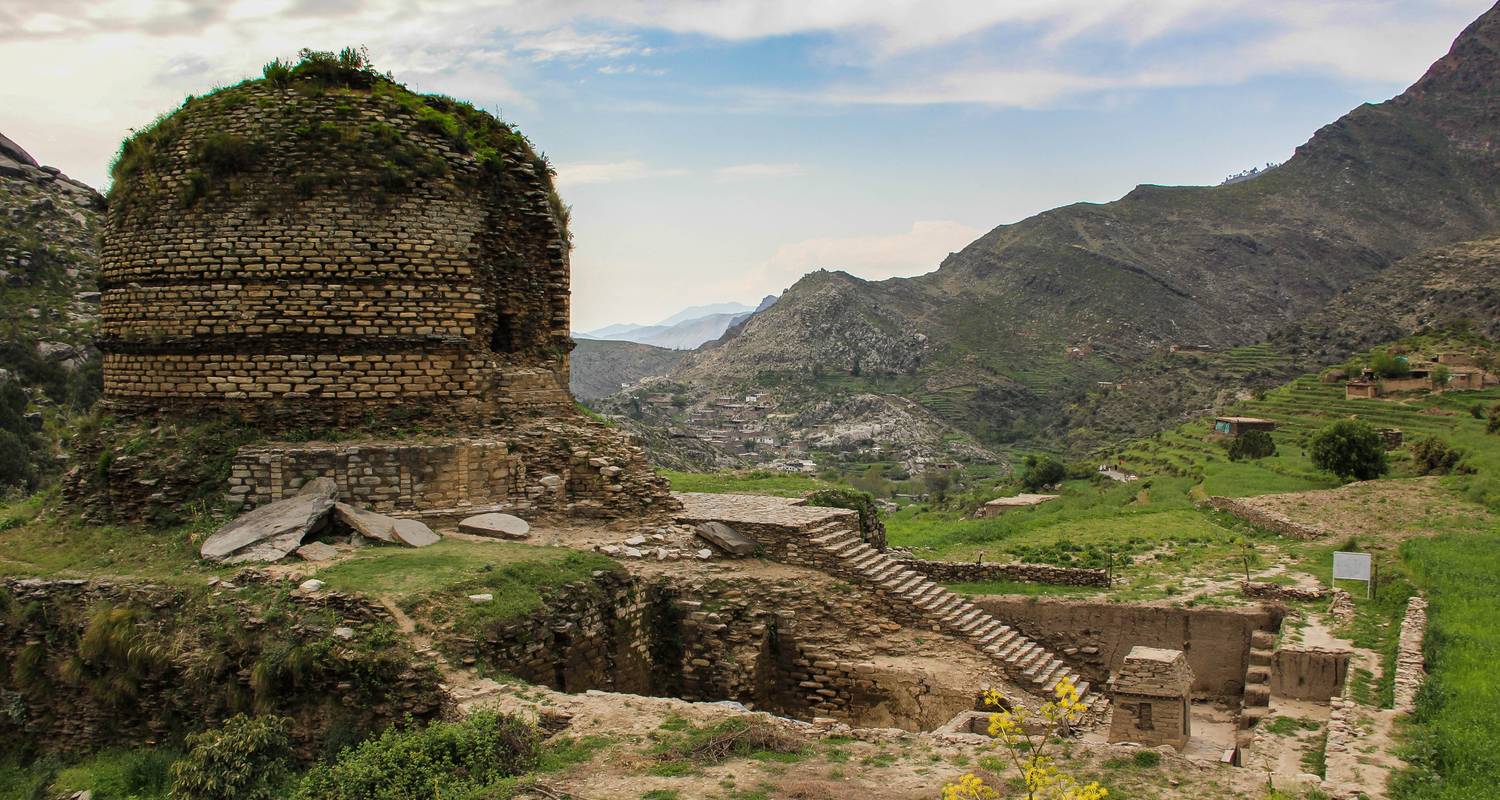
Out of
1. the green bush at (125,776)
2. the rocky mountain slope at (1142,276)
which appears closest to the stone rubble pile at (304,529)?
the green bush at (125,776)

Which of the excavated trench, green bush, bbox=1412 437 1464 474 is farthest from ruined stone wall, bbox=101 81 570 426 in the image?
green bush, bbox=1412 437 1464 474

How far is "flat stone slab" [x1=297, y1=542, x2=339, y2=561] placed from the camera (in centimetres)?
1166

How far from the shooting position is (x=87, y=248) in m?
42.2

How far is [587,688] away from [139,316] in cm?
762

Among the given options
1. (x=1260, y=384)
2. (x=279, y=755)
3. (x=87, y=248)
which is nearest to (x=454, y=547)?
(x=279, y=755)

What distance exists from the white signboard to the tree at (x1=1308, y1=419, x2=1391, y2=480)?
17232 millimetres

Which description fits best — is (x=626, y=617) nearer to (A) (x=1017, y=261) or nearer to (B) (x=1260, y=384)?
(B) (x=1260, y=384)

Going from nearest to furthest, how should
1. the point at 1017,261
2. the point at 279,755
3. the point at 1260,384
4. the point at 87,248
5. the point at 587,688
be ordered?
the point at 279,755
the point at 587,688
the point at 87,248
the point at 1260,384
the point at 1017,261

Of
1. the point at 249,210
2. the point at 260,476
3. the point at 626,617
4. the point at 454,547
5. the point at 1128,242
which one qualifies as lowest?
the point at 626,617

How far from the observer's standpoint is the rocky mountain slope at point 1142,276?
109 meters

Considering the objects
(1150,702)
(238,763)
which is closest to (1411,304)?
(1150,702)

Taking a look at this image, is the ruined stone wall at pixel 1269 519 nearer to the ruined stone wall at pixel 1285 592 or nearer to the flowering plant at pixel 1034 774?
the ruined stone wall at pixel 1285 592

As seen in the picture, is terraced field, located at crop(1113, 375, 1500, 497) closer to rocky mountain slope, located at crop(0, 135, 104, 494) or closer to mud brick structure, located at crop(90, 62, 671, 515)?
mud brick structure, located at crop(90, 62, 671, 515)

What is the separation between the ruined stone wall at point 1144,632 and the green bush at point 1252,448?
91.7 feet
